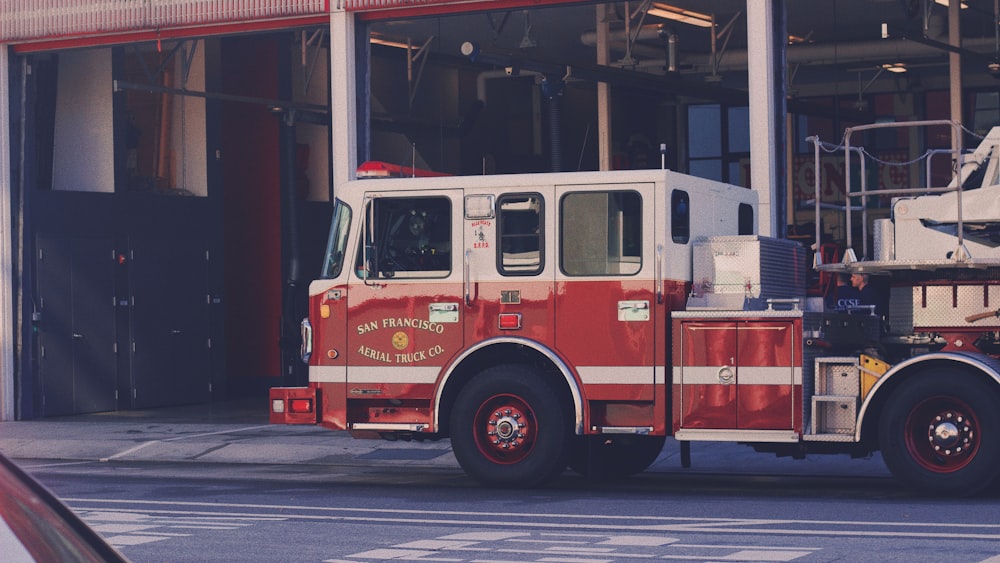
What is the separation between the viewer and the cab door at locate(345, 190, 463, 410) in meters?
13.4

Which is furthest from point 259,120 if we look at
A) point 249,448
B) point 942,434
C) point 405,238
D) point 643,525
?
point 643,525

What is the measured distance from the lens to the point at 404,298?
13555 millimetres

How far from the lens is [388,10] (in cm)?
1894

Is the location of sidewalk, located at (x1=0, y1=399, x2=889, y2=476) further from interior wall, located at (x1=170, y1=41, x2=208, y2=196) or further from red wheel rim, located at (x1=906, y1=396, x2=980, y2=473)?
interior wall, located at (x1=170, y1=41, x2=208, y2=196)

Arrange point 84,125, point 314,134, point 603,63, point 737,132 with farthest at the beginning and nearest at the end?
point 737,132, point 314,134, point 603,63, point 84,125

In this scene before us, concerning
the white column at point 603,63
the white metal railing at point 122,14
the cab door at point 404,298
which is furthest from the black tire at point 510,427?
the white column at point 603,63

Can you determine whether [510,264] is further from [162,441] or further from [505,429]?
[162,441]

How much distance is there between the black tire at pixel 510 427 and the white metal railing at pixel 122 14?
777 cm

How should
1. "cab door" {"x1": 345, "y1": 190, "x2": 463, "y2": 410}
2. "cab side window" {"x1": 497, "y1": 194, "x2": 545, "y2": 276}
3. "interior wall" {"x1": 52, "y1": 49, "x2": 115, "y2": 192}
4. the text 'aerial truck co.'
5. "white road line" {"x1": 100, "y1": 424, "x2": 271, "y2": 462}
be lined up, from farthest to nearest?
"interior wall" {"x1": 52, "y1": 49, "x2": 115, "y2": 192}
"white road line" {"x1": 100, "y1": 424, "x2": 271, "y2": 462}
"cab door" {"x1": 345, "y1": 190, "x2": 463, "y2": 410}
"cab side window" {"x1": 497, "y1": 194, "x2": 545, "y2": 276}
the text 'aerial truck co.'

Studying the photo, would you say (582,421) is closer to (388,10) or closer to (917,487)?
(917,487)

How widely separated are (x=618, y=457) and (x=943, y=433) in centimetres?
350

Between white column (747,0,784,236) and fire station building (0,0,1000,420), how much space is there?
27 millimetres

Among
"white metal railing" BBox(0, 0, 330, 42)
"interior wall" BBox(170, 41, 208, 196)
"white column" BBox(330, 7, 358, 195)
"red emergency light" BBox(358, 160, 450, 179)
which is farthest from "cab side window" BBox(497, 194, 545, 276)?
"interior wall" BBox(170, 41, 208, 196)

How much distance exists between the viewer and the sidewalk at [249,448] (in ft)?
51.4
